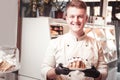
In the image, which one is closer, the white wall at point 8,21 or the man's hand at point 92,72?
the man's hand at point 92,72

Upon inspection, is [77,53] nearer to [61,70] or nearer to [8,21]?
[61,70]

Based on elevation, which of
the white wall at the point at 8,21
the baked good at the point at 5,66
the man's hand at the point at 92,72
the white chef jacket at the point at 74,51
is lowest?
the man's hand at the point at 92,72

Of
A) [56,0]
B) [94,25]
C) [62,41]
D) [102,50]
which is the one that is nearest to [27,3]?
[56,0]

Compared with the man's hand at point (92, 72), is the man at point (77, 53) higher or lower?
higher

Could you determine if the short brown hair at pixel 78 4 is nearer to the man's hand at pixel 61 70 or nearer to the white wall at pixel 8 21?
the man's hand at pixel 61 70

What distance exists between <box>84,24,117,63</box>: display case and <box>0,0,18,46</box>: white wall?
801mm

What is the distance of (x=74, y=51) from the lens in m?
2.00

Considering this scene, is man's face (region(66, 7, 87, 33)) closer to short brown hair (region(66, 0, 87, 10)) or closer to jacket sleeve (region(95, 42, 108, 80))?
short brown hair (region(66, 0, 87, 10))

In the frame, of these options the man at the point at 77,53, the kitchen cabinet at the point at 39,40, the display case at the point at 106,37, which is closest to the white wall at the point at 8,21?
the kitchen cabinet at the point at 39,40

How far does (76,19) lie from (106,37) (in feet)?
0.97

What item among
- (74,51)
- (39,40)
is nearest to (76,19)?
(74,51)

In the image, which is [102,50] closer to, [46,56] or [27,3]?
[46,56]

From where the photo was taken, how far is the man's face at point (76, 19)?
1.97 meters

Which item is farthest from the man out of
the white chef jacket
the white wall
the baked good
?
the white wall
